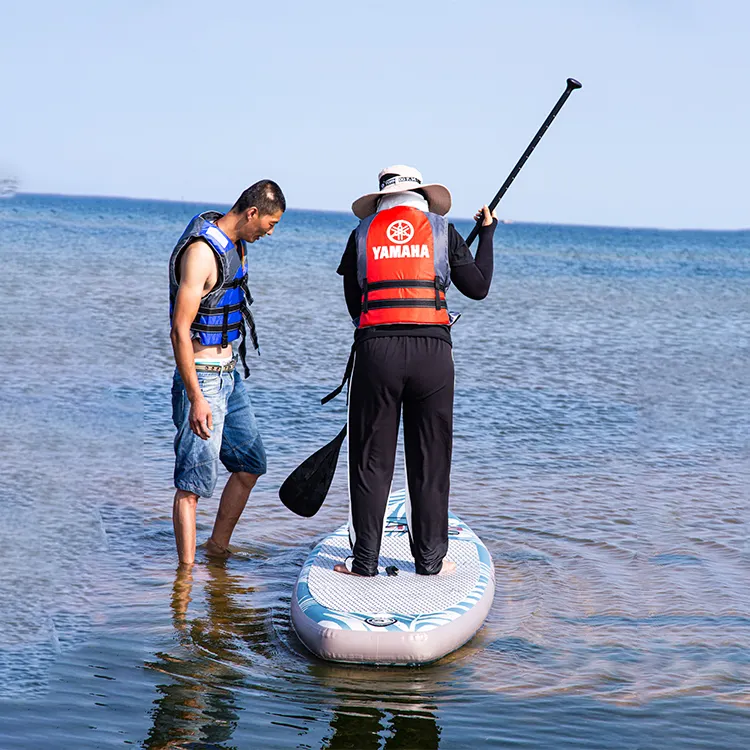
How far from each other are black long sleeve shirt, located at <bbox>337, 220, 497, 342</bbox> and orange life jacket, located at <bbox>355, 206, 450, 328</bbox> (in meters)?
0.04

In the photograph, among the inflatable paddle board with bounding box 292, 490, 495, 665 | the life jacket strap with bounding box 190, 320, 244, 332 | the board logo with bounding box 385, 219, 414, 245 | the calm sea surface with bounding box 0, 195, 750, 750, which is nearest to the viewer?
the calm sea surface with bounding box 0, 195, 750, 750

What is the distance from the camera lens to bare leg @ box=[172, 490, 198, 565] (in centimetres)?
550

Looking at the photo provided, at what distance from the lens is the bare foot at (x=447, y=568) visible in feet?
16.9

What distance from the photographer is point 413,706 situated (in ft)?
13.7

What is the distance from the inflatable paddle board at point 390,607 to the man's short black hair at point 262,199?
176cm

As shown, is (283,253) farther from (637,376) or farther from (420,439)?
(420,439)

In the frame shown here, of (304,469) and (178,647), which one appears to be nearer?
(178,647)

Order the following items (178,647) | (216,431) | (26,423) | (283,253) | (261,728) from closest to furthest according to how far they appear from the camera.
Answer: (261,728), (178,647), (216,431), (26,423), (283,253)

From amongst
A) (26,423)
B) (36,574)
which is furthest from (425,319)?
(26,423)

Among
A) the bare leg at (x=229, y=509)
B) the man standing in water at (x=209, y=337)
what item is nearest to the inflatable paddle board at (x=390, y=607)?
the bare leg at (x=229, y=509)

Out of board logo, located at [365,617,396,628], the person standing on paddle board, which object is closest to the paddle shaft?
the person standing on paddle board

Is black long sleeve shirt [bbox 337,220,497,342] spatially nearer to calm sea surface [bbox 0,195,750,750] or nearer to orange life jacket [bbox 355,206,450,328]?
orange life jacket [bbox 355,206,450,328]

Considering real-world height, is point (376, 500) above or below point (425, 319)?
below

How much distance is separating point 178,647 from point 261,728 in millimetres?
894
